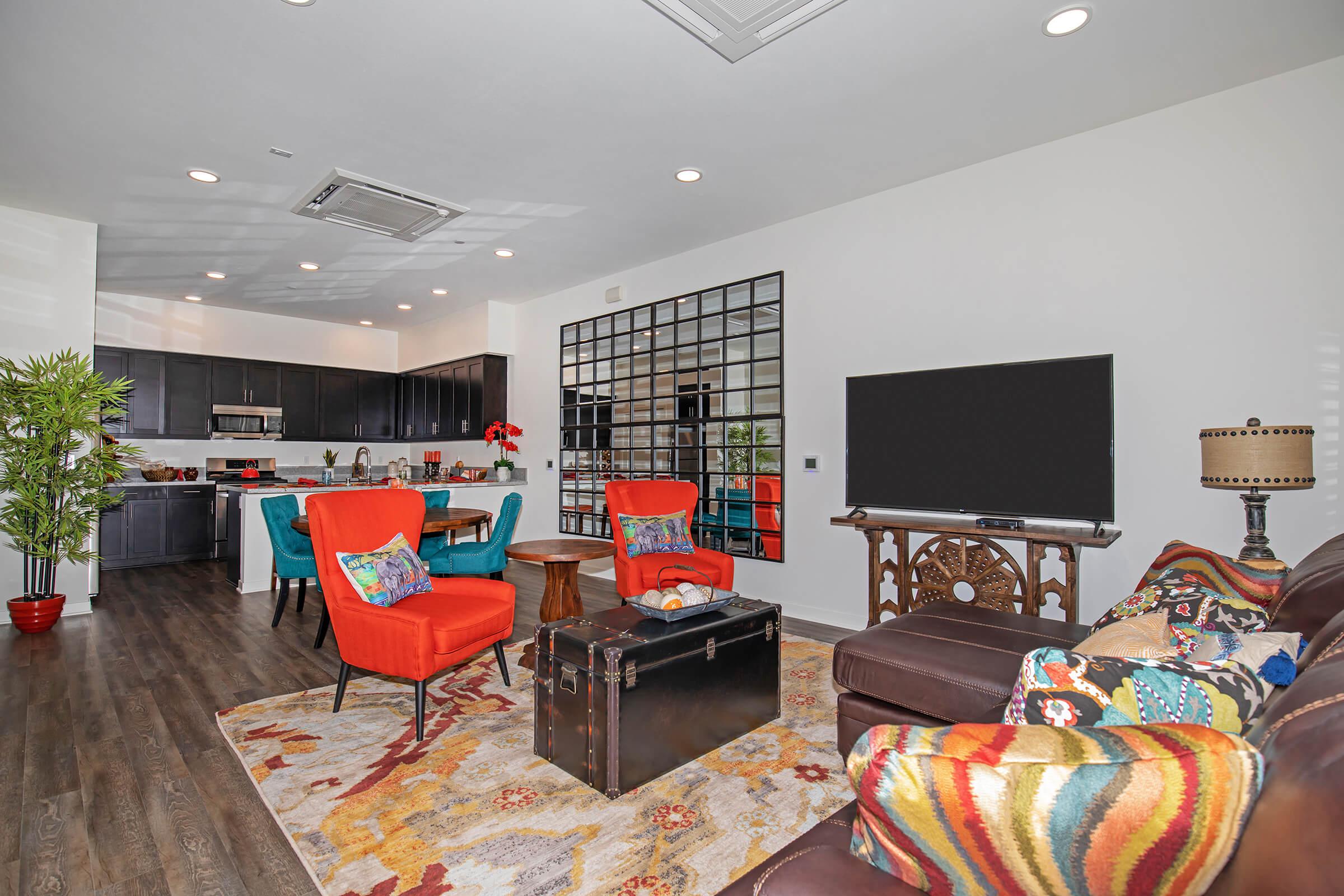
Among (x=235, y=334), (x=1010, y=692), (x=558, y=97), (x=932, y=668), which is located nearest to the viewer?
(x=1010, y=692)

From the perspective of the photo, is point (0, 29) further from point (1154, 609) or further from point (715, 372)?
point (1154, 609)

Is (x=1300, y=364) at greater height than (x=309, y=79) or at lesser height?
lesser

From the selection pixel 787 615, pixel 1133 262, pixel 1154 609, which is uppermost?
pixel 1133 262

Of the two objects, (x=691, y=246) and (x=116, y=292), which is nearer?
(x=691, y=246)

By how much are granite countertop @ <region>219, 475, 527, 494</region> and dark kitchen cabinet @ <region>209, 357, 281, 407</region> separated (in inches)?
58.4

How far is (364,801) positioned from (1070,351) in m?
4.03

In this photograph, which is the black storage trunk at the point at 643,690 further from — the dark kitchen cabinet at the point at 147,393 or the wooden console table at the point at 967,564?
the dark kitchen cabinet at the point at 147,393

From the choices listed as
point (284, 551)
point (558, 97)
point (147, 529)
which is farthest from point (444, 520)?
point (147, 529)

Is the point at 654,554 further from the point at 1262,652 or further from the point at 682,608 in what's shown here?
the point at 1262,652

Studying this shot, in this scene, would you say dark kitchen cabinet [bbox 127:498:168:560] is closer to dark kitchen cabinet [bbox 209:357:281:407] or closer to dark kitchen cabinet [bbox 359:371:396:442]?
dark kitchen cabinet [bbox 209:357:281:407]

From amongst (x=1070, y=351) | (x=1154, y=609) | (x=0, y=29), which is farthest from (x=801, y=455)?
(x=0, y=29)

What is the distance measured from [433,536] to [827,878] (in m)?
5.22

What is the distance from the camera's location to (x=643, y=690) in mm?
2281

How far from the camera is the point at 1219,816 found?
657 mm
